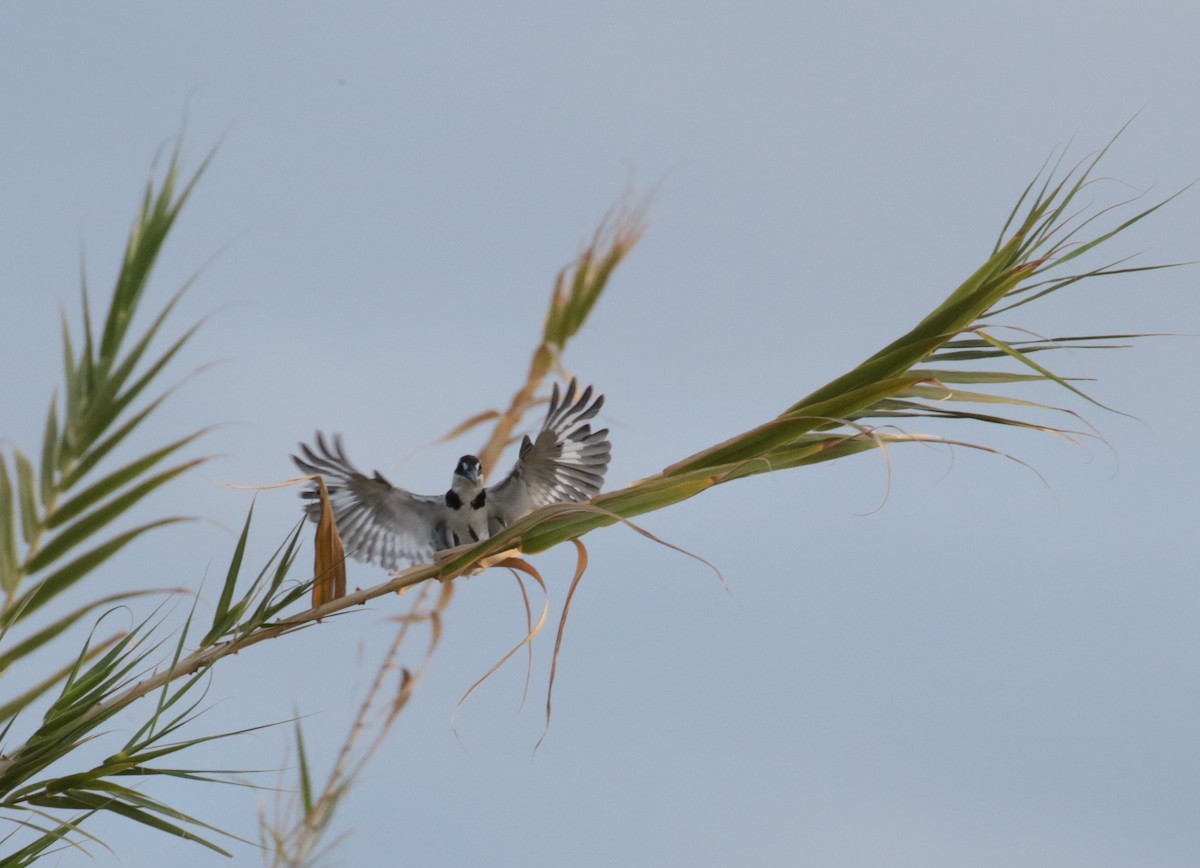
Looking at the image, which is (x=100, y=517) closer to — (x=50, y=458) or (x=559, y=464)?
(x=50, y=458)

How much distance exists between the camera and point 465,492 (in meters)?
4.74

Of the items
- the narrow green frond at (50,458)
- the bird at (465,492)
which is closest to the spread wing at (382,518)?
the bird at (465,492)

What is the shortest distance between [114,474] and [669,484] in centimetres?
150

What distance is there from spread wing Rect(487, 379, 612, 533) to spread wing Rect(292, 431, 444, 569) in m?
0.26

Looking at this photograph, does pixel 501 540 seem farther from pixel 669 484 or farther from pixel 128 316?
pixel 128 316

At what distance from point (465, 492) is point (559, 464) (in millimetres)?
416

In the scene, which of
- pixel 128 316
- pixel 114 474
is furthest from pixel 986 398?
pixel 128 316

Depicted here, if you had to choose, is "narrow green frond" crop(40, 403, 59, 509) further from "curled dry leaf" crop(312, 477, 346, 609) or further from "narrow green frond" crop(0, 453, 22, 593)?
"curled dry leaf" crop(312, 477, 346, 609)

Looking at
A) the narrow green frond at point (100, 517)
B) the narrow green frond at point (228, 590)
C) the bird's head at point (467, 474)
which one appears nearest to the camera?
the narrow green frond at point (228, 590)

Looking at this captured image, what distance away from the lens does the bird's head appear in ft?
15.5

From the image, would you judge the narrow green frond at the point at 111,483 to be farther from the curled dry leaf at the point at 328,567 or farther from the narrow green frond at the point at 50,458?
the curled dry leaf at the point at 328,567

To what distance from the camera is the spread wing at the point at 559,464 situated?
4.25m

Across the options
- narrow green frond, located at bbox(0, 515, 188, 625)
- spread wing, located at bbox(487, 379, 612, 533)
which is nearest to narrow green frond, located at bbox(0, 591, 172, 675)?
narrow green frond, located at bbox(0, 515, 188, 625)

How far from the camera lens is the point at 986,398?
2291 millimetres
